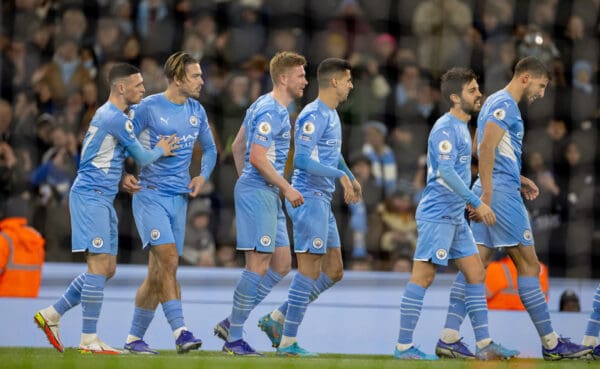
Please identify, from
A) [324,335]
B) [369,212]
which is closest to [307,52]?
[369,212]

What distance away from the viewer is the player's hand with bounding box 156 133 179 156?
281 inches

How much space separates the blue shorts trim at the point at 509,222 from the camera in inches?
282

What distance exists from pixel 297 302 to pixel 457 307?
0.97 m

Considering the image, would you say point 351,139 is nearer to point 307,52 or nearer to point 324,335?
point 307,52

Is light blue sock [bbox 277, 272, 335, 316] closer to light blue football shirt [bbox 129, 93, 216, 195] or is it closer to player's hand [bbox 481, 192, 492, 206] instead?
light blue football shirt [bbox 129, 93, 216, 195]

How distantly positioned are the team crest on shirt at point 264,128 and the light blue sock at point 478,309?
4.92 ft

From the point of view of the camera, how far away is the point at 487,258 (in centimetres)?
753

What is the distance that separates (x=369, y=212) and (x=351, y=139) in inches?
30.8

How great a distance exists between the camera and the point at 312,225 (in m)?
7.25

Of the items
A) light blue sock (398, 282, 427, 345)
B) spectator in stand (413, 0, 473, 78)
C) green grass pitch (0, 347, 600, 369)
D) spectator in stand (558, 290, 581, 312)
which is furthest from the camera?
spectator in stand (413, 0, 473, 78)

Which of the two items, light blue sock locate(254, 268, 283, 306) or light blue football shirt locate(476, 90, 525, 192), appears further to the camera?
light blue sock locate(254, 268, 283, 306)

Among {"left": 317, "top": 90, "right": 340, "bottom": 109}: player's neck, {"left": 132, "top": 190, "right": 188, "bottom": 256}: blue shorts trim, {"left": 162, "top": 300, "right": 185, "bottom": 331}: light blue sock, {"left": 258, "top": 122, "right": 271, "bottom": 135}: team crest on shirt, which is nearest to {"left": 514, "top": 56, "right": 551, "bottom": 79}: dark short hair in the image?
{"left": 317, "top": 90, "right": 340, "bottom": 109}: player's neck

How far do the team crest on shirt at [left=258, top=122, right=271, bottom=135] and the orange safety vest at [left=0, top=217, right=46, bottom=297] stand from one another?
337 cm

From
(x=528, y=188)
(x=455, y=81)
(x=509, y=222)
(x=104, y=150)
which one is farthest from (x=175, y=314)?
(x=528, y=188)
